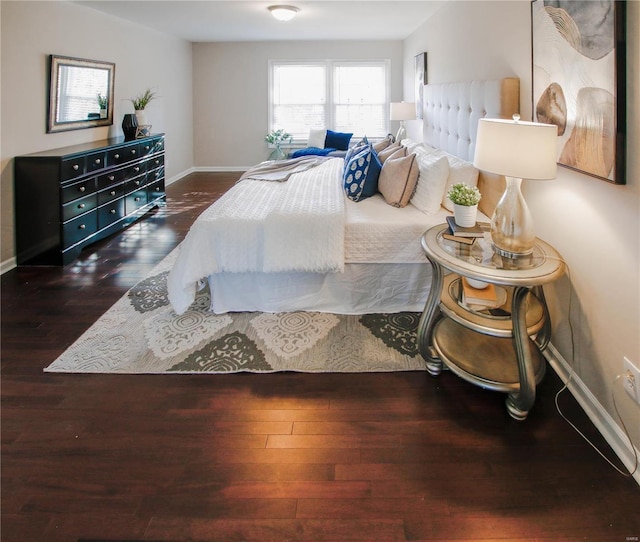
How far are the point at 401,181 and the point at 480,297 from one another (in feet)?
4.54

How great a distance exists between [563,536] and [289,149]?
26.9 ft

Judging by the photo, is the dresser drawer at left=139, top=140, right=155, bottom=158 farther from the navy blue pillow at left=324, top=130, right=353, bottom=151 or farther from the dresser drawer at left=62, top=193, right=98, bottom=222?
the navy blue pillow at left=324, top=130, right=353, bottom=151

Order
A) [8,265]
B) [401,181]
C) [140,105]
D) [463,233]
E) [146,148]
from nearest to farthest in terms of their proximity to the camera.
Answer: [463,233]
[401,181]
[8,265]
[146,148]
[140,105]

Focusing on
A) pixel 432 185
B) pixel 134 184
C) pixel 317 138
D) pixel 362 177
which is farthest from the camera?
pixel 317 138

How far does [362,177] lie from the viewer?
11.7 feet

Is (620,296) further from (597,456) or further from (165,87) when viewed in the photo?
(165,87)

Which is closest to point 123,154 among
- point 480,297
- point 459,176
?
point 459,176

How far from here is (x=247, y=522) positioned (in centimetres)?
157

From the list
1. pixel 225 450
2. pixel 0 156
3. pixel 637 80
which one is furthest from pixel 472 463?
pixel 0 156

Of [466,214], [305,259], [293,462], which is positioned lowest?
[293,462]

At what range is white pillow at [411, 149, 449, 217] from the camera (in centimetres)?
320

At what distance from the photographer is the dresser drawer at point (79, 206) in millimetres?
4018

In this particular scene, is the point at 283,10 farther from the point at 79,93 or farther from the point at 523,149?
the point at 523,149

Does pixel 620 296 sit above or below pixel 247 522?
above
